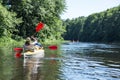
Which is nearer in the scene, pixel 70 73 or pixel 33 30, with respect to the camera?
pixel 70 73

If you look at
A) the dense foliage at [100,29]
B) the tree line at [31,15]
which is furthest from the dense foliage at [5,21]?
the dense foliage at [100,29]

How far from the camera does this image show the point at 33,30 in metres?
70.1

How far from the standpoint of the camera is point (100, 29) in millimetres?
142000

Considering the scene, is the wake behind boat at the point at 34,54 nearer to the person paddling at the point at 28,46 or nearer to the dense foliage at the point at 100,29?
the person paddling at the point at 28,46

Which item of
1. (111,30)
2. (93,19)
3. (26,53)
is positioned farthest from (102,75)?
(93,19)

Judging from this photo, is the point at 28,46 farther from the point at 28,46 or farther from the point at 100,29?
the point at 100,29

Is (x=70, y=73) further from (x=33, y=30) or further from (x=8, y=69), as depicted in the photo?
(x=33, y=30)

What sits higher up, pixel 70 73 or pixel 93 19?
pixel 93 19

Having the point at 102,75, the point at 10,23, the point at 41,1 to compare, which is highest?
the point at 41,1

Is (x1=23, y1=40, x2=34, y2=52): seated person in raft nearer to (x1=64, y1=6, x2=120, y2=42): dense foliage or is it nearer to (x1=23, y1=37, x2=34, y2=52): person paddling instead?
(x1=23, y1=37, x2=34, y2=52): person paddling

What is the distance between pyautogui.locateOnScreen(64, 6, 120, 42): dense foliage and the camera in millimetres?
124250

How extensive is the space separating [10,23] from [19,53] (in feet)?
79.4

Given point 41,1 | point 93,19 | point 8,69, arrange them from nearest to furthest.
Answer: point 8,69
point 41,1
point 93,19

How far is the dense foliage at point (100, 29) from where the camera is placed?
124 m
